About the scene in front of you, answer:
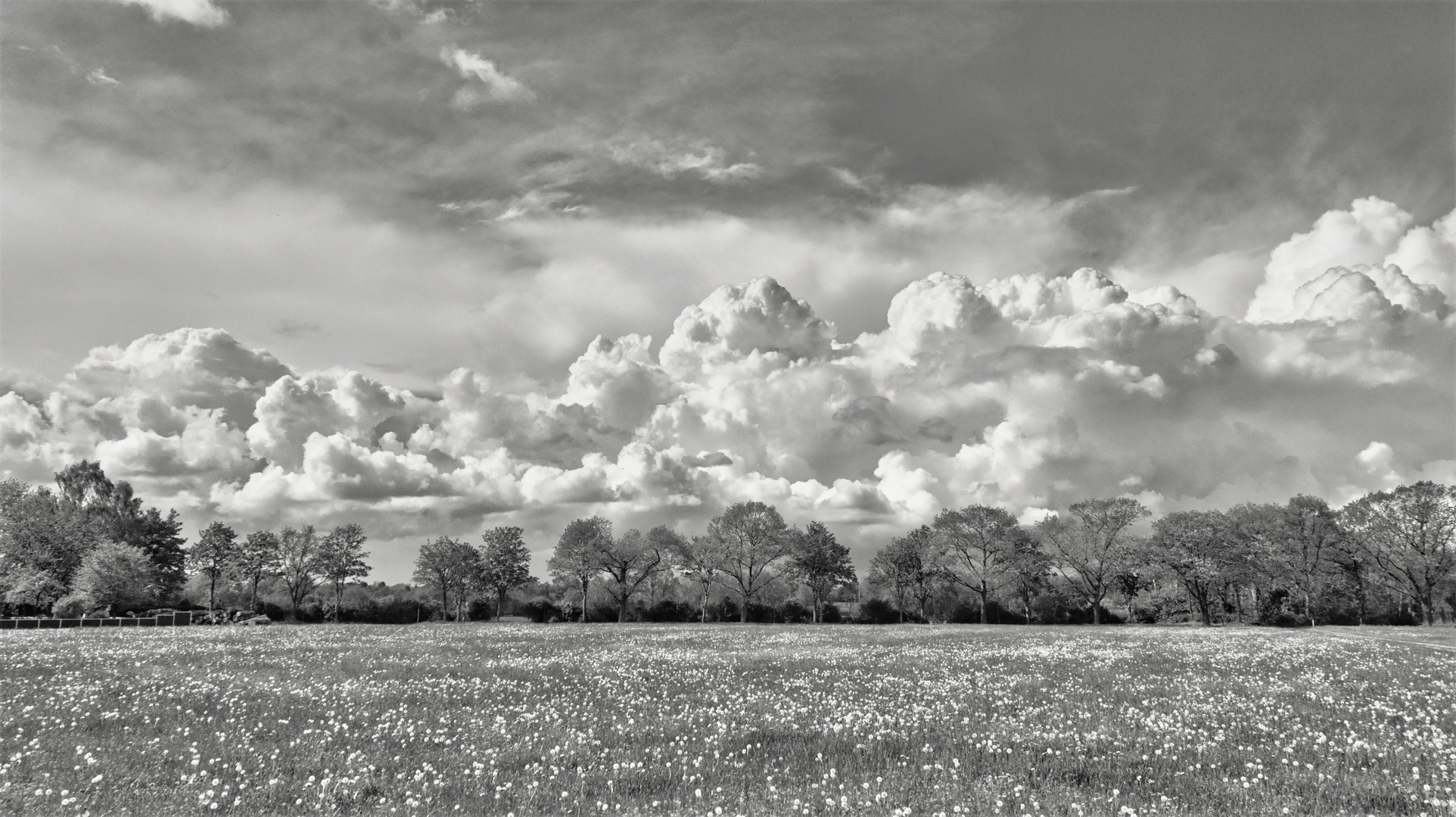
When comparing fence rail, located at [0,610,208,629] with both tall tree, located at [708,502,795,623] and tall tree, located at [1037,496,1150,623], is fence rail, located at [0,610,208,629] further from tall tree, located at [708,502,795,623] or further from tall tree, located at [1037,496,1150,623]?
tall tree, located at [1037,496,1150,623]

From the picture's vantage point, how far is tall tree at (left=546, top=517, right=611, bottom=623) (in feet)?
333

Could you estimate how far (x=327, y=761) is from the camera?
11922 mm

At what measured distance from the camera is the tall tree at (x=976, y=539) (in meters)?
98.7

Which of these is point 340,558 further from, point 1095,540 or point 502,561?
point 1095,540

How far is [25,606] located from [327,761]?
103 m

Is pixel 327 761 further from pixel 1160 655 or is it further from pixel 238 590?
pixel 238 590

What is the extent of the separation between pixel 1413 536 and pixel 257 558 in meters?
142

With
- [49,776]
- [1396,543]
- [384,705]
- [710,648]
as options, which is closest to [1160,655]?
[710,648]

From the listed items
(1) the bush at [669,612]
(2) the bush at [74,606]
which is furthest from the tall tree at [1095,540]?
(2) the bush at [74,606]

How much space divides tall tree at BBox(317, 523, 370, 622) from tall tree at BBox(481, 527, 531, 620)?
656 inches

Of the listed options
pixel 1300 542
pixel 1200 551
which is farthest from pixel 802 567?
pixel 1300 542

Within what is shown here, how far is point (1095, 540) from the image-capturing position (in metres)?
96.2

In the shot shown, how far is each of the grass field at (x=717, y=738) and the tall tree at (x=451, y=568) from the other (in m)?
86.7

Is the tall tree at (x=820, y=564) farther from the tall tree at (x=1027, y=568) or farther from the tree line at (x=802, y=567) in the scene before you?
the tall tree at (x=1027, y=568)
